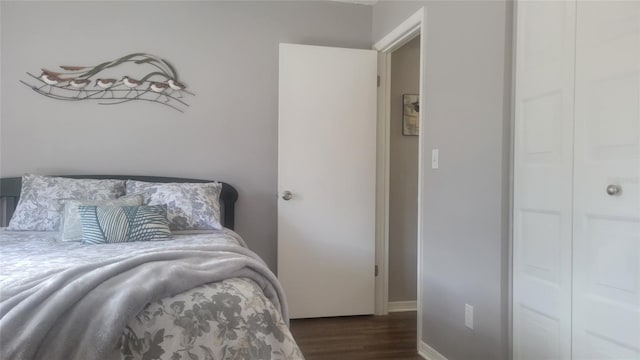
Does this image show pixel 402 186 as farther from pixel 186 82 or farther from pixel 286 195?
pixel 186 82

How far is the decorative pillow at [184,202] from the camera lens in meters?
2.57

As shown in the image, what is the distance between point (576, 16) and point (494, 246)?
95cm

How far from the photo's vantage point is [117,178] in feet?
9.66

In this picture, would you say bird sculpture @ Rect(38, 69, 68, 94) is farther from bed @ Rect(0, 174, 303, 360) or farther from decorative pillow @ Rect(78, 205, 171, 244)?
bed @ Rect(0, 174, 303, 360)

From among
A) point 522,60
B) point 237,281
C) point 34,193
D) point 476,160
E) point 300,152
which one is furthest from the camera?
point 300,152

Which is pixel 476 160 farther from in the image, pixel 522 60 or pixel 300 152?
pixel 300 152

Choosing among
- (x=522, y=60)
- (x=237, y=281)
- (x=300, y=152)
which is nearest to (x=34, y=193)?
(x=300, y=152)

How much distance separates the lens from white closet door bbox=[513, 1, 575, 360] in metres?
1.61

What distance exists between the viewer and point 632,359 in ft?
4.49

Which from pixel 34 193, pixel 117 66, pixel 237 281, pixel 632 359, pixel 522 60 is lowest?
pixel 632 359

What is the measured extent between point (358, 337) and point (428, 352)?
1.57 ft

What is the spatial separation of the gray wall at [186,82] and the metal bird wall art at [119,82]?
5 cm

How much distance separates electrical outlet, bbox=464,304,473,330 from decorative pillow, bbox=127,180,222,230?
4.66 feet

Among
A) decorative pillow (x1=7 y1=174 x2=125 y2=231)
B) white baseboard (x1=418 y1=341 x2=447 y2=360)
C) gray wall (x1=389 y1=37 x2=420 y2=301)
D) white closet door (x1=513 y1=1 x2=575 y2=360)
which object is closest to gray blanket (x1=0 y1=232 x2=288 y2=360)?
white closet door (x1=513 y1=1 x2=575 y2=360)
